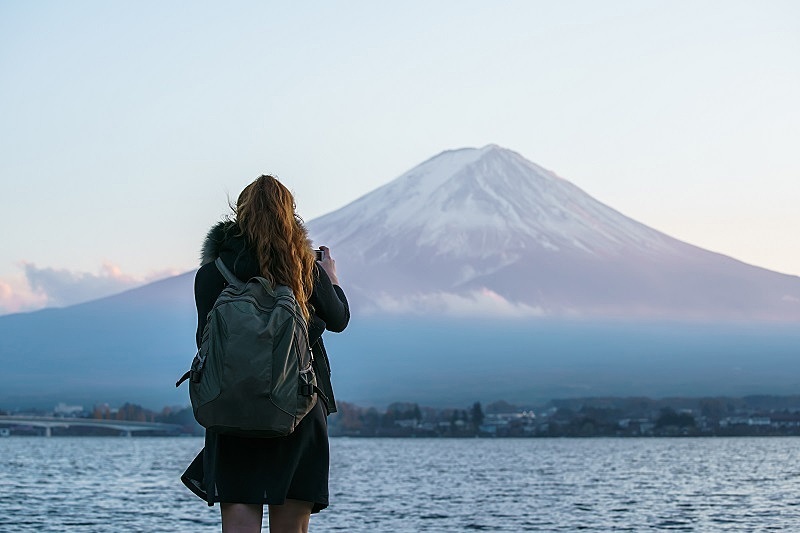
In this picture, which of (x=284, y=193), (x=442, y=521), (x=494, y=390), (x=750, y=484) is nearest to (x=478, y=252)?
(x=494, y=390)

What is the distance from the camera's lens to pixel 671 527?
23.6m

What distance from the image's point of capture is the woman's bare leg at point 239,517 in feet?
13.4

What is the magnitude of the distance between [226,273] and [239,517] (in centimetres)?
67

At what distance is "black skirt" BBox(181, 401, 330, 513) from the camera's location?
160 inches

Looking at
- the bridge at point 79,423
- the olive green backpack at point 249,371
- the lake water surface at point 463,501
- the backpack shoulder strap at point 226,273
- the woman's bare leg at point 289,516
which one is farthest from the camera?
the bridge at point 79,423

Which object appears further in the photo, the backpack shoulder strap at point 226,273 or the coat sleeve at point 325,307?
the coat sleeve at point 325,307

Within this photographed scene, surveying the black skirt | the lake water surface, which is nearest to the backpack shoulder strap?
the black skirt

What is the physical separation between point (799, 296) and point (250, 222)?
15900 centimetres

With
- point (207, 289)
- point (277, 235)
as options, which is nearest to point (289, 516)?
point (207, 289)

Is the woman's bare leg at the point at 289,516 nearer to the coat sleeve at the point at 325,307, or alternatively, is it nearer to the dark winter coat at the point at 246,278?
the dark winter coat at the point at 246,278

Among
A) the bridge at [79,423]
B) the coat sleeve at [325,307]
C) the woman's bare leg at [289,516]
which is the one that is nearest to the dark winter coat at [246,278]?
the coat sleeve at [325,307]

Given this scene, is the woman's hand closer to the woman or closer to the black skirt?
the woman

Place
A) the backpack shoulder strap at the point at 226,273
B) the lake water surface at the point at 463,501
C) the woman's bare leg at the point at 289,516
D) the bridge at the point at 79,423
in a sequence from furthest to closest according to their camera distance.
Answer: the bridge at the point at 79,423 → the lake water surface at the point at 463,501 → the woman's bare leg at the point at 289,516 → the backpack shoulder strap at the point at 226,273

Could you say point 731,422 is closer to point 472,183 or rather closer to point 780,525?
point 472,183
